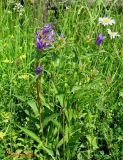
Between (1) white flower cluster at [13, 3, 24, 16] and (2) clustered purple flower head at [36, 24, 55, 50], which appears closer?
(2) clustered purple flower head at [36, 24, 55, 50]

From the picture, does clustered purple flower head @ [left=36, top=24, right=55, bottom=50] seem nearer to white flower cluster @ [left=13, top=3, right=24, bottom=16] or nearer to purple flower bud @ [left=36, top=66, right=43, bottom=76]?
purple flower bud @ [left=36, top=66, right=43, bottom=76]

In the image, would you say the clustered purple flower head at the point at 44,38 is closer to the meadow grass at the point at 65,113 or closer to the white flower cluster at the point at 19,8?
the meadow grass at the point at 65,113

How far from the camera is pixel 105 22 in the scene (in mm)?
2473

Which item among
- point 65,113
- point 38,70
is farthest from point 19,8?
point 38,70

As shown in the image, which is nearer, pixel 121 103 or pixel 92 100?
pixel 92 100

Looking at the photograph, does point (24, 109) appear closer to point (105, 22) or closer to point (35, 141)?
point (35, 141)

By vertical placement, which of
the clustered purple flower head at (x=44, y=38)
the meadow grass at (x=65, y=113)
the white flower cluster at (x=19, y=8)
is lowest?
the meadow grass at (x=65, y=113)

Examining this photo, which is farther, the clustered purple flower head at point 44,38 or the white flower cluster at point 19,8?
the white flower cluster at point 19,8

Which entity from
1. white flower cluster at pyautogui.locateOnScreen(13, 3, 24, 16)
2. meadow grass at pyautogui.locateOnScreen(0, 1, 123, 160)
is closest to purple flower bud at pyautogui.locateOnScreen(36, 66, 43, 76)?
meadow grass at pyautogui.locateOnScreen(0, 1, 123, 160)

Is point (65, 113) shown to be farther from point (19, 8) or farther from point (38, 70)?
point (19, 8)

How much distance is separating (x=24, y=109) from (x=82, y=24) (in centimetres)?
103

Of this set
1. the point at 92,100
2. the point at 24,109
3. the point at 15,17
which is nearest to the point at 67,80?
the point at 92,100

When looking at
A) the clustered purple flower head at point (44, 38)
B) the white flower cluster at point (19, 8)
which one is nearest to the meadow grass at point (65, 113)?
the clustered purple flower head at point (44, 38)

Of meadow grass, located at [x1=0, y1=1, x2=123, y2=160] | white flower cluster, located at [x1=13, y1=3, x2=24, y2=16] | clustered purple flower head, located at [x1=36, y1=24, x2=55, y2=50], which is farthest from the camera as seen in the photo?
white flower cluster, located at [x1=13, y1=3, x2=24, y2=16]
